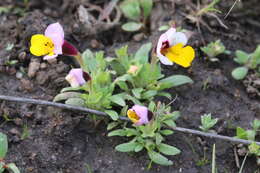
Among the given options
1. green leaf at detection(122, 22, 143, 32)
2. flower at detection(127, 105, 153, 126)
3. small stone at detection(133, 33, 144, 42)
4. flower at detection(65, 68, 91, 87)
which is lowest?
flower at detection(127, 105, 153, 126)

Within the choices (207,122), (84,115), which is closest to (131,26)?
(84,115)

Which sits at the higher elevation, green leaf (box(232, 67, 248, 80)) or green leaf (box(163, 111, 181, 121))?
green leaf (box(232, 67, 248, 80))

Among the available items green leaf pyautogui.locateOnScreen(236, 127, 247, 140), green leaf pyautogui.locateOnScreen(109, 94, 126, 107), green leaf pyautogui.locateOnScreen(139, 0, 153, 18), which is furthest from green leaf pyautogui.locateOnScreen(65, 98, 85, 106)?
green leaf pyautogui.locateOnScreen(139, 0, 153, 18)

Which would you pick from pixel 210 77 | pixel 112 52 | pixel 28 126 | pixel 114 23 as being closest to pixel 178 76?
pixel 210 77

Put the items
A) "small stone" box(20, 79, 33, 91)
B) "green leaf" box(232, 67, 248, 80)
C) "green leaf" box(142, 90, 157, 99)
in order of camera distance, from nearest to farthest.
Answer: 1. "green leaf" box(142, 90, 157, 99)
2. "small stone" box(20, 79, 33, 91)
3. "green leaf" box(232, 67, 248, 80)

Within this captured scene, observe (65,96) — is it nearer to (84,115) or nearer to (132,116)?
(84,115)

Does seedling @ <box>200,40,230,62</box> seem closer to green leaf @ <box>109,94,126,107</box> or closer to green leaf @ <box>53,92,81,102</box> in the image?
green leaf @ <box>109,94,126,107</box>
